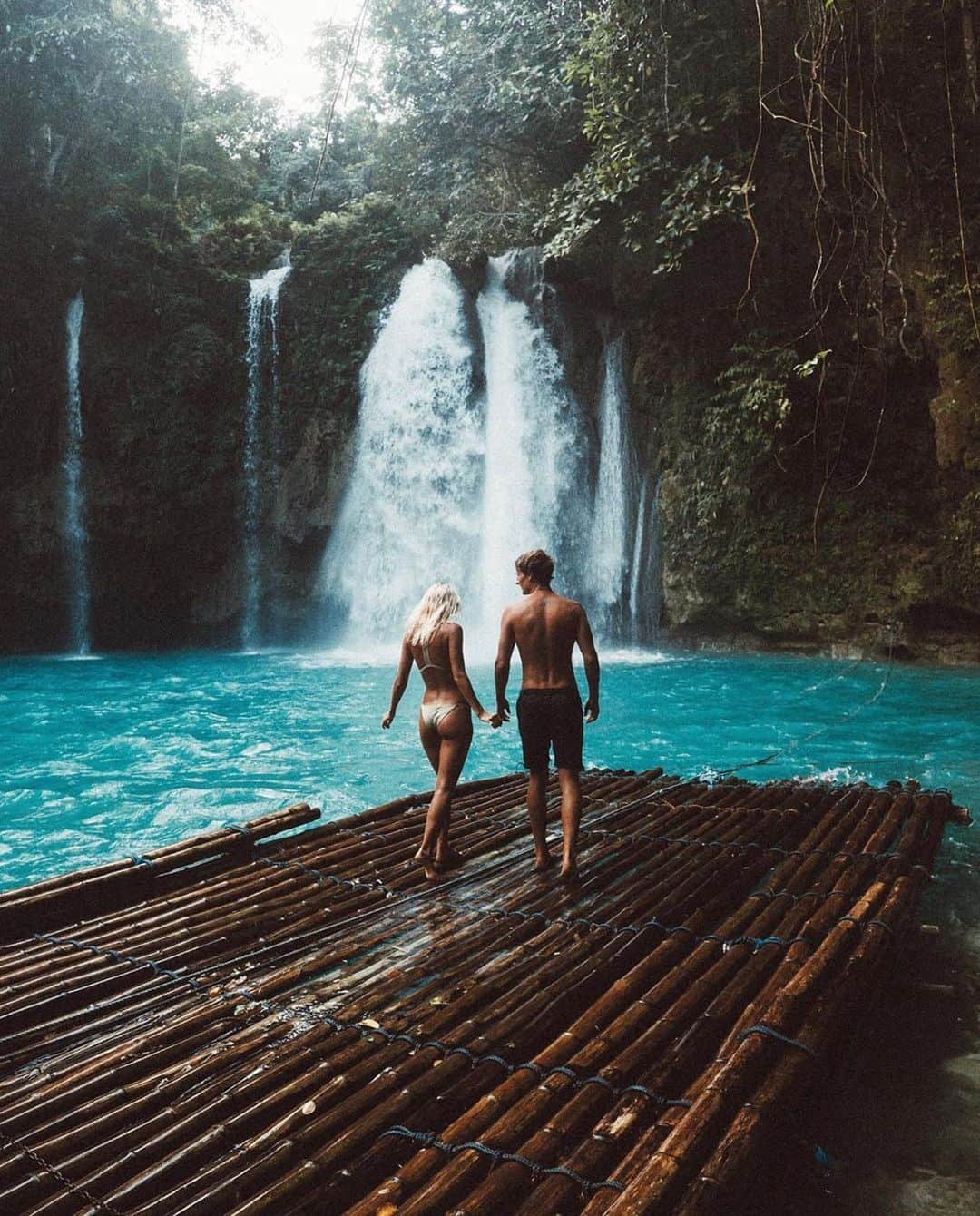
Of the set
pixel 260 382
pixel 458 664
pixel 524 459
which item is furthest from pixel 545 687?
pixel 260 382

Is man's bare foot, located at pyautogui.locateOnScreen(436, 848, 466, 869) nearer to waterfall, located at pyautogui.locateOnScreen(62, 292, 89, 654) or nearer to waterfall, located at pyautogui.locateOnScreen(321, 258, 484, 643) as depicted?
waterfall, located at pyautogui.locateOnScreen(321, 258, 484, 643)

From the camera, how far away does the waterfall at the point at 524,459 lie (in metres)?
18.1

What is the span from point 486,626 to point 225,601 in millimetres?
6846

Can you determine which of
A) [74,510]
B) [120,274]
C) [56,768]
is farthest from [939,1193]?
[120,274]

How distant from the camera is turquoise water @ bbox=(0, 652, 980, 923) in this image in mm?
7020

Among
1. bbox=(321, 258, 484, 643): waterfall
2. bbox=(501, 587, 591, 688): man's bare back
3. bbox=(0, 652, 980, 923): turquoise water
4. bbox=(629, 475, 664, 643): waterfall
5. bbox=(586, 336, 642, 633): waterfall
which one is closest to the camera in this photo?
bbox=(501, 587, 591, 688): man's bare back

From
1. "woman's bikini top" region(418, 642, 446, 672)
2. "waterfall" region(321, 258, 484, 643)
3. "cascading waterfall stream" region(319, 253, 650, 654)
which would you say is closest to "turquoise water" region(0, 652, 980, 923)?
"woman's bikini top" region(418, 642, 446, 672)

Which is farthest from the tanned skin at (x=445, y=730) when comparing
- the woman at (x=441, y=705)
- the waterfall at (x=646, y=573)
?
the waterfall at (x=646, y=573)

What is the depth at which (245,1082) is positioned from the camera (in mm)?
2434

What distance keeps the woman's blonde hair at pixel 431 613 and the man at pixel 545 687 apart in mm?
352

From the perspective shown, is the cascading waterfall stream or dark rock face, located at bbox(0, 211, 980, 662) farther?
the cascading waterfall stream

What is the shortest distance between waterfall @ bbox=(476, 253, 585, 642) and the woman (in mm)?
13330

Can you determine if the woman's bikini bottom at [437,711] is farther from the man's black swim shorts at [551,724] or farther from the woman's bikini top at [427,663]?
the man's black swim shorts at [551,724]

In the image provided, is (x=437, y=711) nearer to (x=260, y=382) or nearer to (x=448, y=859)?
(x=448, y=859)
